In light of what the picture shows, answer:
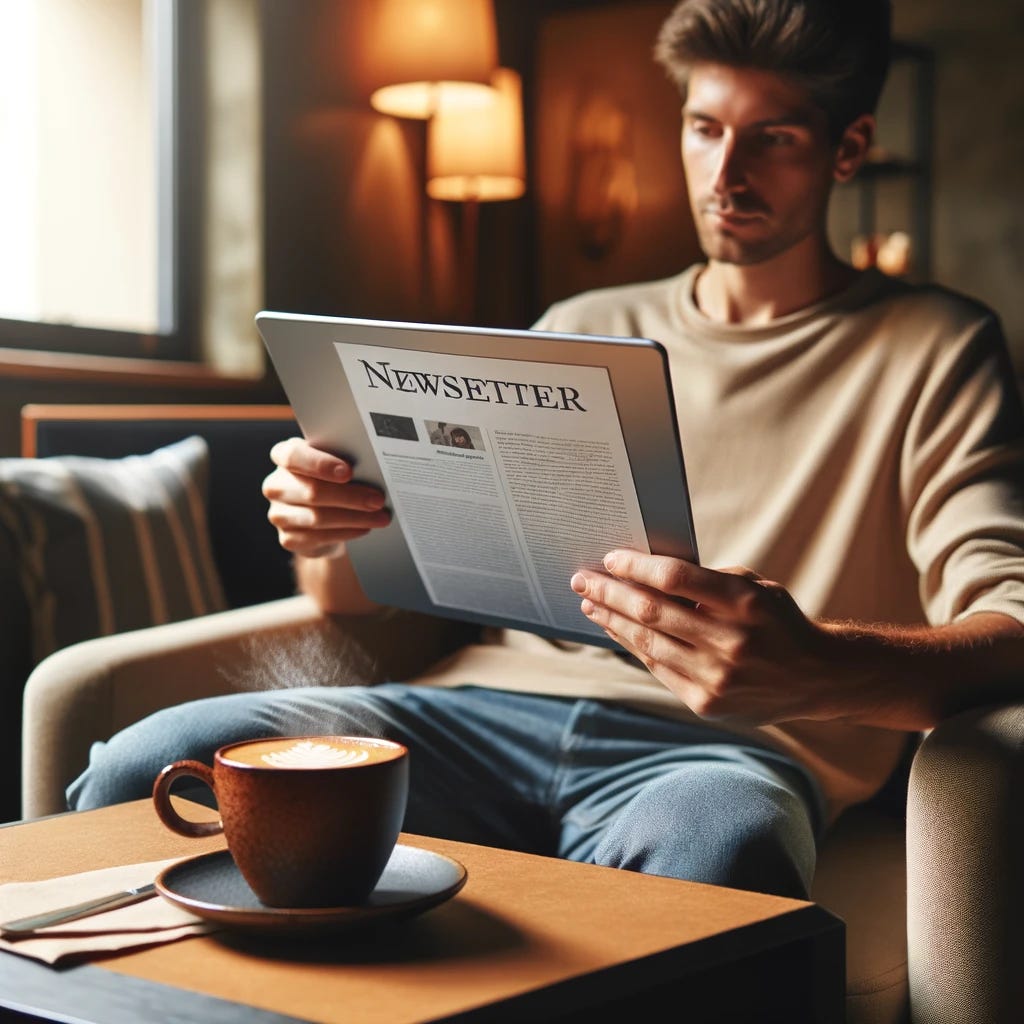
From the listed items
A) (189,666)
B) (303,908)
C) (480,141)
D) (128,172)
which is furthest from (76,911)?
(480,141)

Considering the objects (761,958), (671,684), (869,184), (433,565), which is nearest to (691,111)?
(433,565)

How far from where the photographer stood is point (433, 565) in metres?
1.19

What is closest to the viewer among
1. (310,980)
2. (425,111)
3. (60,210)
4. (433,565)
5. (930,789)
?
(310,980)

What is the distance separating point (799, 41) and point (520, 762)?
78cm

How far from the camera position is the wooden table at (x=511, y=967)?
62cm

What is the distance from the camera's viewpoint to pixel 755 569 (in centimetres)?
132

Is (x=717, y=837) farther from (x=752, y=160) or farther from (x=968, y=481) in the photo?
(x=752, y=160)

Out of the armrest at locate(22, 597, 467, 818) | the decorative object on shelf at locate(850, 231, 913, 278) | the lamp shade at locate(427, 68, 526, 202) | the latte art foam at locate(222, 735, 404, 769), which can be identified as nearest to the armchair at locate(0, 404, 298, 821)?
the armrest at locate(22, 597, 467, 818)

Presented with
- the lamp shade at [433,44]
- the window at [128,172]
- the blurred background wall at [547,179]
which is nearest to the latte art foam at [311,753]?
the blurred background wall at [547,179]

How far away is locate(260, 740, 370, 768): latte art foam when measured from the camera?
2.29 feet

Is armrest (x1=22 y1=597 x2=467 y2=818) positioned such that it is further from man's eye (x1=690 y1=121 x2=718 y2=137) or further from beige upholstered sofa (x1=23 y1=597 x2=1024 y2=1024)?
man's eye (x1=690 y1=121 x2=718 y2=137)

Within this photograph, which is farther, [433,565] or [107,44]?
[107,44]

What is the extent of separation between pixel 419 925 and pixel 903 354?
33.2 inches

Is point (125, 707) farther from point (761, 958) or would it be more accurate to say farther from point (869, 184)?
point (869, 184)
